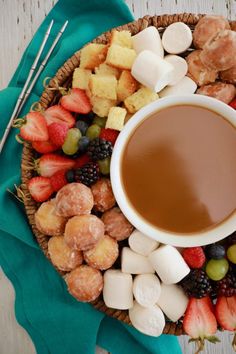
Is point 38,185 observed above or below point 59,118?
below

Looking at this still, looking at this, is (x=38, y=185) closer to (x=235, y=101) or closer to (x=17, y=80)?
(x=17, y=80)

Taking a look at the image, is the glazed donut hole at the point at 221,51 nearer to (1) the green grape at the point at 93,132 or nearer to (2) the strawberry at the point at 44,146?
(1) the green grape at the point at 93,132

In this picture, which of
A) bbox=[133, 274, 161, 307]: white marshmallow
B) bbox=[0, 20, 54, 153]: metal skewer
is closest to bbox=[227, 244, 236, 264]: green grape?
bbox=[133, 274, 161, 307]: white marshmallow

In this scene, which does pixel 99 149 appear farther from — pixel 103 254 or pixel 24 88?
pixel 24 88

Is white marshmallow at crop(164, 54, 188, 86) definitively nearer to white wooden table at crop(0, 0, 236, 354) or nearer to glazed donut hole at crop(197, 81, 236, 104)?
glazed donut hole at crop(197, 81, 236, 104)

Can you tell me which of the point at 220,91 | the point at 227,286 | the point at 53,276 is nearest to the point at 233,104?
the point at 220,91

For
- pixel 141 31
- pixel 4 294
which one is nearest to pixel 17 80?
pixel 141 31
